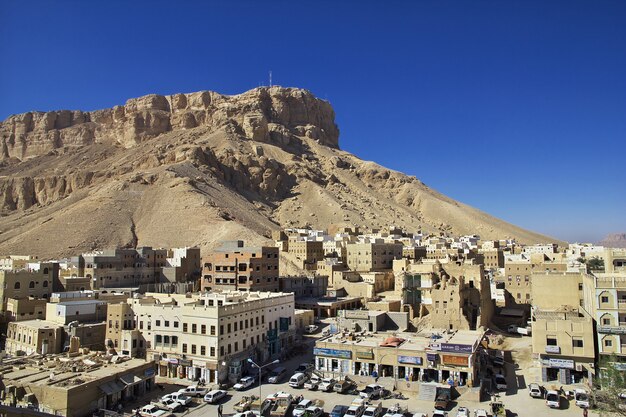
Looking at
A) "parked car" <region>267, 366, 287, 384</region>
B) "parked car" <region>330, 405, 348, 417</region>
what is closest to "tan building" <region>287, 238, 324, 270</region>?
"parked car" <region>267, 366, 287, 384</region>

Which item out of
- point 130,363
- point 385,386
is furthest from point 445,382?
point 130,363

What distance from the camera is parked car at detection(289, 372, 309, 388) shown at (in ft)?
147

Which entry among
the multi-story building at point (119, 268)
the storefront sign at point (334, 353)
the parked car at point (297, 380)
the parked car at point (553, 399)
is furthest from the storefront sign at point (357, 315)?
the multi-story building at point (119, 268)

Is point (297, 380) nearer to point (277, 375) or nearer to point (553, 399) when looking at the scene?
point (277, 375)

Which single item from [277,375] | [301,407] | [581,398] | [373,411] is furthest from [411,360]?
[581,398]

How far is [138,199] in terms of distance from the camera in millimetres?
155625

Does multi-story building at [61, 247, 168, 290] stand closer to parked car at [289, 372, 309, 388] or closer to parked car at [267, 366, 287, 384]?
parked car at [267, 366, 287, 384]

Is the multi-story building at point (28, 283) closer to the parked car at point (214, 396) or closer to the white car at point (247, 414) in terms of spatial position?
the parked car at point (214, 396)

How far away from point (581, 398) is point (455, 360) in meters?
9.25

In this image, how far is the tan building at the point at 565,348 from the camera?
147 feet

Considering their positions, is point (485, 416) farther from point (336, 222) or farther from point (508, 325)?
point (336, 222)

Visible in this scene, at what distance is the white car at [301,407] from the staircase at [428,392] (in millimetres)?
8710

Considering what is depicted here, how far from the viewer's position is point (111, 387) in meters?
40.8

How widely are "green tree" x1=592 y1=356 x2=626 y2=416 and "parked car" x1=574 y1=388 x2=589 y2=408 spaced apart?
0.59 m
